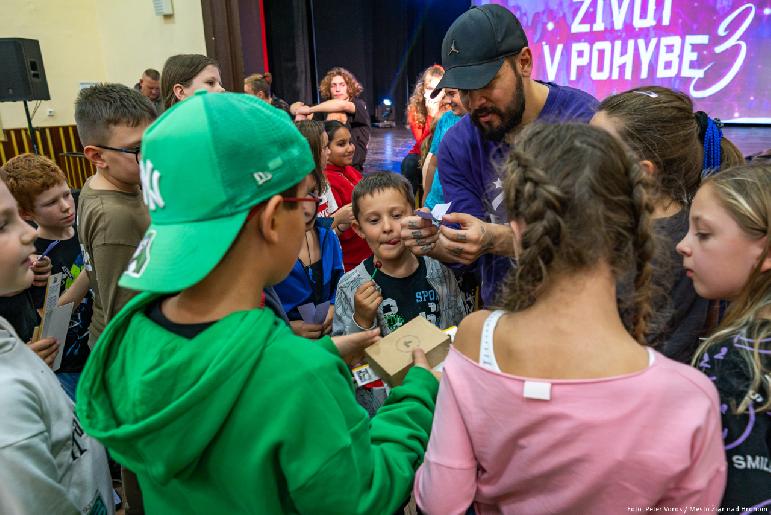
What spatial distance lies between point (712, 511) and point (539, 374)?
422mm

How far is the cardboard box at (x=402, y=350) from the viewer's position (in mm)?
1277

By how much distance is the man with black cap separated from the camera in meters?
1.89

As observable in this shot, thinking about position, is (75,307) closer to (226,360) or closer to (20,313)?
(20,313)

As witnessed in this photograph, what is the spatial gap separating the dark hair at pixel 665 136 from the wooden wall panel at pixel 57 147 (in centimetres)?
721

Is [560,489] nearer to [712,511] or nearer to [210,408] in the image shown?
[712,511]

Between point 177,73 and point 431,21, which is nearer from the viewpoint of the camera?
point 177,73

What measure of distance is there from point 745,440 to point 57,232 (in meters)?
2.80

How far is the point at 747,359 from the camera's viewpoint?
1.04 metres

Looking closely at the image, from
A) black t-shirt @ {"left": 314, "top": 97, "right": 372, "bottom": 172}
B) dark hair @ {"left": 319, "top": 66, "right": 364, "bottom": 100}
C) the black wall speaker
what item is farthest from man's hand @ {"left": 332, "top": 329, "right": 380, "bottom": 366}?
the black wall speaker

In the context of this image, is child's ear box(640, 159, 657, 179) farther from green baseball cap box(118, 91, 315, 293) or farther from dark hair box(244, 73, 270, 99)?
dark hair box(244, 73, 270, 99)

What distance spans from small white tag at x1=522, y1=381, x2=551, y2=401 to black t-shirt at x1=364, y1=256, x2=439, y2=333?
107 cm

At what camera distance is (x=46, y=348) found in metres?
1.67

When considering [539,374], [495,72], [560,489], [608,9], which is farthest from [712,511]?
[608,9]

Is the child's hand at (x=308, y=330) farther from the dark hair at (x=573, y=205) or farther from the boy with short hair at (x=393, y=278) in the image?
the dark hair at (x=573, y=205)
